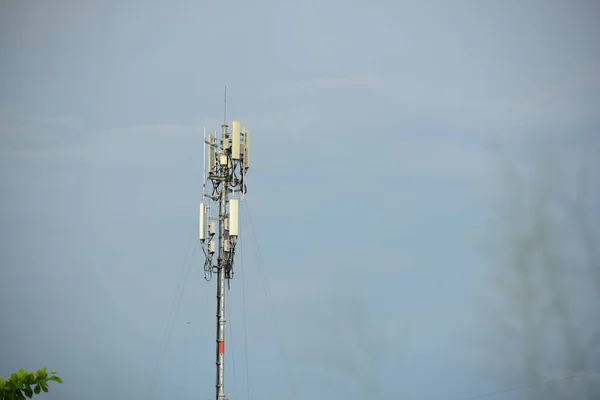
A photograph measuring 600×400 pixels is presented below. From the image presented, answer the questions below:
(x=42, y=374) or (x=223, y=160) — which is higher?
(x=223, y=160)

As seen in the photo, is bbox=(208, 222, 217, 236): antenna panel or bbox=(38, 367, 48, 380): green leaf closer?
bbox=(38, 367, 48, 380): green leaf

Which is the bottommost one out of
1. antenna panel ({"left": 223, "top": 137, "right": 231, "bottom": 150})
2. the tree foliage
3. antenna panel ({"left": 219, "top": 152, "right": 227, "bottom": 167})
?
the tree foliage

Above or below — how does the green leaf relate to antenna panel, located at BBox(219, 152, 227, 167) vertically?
below

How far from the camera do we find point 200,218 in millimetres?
39250

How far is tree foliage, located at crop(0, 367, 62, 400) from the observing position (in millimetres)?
19250

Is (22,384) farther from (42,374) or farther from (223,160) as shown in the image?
(223,160)

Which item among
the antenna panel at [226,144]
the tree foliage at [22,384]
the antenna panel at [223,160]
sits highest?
the antenna panel at [226,144]

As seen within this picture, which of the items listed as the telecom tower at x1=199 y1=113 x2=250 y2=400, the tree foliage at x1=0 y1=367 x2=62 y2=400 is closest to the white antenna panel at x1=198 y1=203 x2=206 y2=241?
the telecom tower at x1=199 y1=113 x2=250 y2=400

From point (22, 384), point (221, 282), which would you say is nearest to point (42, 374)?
point (22, 384)

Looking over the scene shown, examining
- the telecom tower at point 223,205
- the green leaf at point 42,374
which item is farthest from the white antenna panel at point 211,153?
the green leaf at point 42,374

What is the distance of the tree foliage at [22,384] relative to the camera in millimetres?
19250

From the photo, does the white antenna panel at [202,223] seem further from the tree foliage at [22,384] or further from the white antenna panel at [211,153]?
the tree foliage at [22,384]

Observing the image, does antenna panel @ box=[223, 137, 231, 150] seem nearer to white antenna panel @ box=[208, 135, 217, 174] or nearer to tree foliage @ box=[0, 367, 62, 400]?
white antenna panel @ box=[208, 135, 217, 174]

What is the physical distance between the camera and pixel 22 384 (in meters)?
19.5
